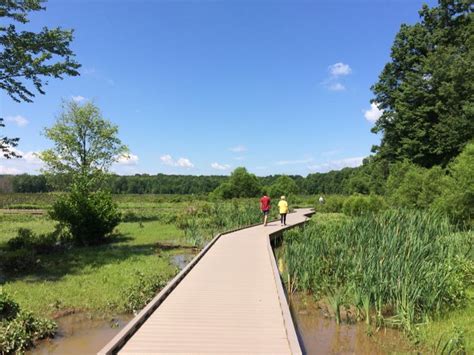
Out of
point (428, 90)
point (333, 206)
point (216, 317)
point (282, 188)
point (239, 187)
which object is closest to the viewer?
point (216, 317)

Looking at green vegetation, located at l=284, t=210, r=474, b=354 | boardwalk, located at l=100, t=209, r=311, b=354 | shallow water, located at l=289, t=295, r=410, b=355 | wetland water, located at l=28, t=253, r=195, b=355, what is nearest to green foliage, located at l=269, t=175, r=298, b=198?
green vegetation, located at l=284, t=210, r=474, b=354

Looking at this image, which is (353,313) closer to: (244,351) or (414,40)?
(244,351)

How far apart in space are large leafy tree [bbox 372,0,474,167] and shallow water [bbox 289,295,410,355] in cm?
2154

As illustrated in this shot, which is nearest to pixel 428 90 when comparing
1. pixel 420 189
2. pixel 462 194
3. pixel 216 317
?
pixel 420 189

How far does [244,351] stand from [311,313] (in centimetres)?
366

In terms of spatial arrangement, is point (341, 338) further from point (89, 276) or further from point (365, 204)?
point (365, 204)

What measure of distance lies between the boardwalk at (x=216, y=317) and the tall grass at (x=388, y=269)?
3.26ft

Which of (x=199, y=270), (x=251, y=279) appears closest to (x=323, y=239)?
(x=251, y=279)

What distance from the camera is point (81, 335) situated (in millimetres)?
6859

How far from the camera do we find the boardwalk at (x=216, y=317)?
496 centimetres

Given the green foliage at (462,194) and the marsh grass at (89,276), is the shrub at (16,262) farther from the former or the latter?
the green foliage at (462,194)

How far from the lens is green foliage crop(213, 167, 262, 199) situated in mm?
57875

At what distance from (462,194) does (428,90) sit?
60.7ft

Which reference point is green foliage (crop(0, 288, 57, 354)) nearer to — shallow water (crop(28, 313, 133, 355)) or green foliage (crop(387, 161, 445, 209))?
shallow water (crop(28, 313, 133, 355))
